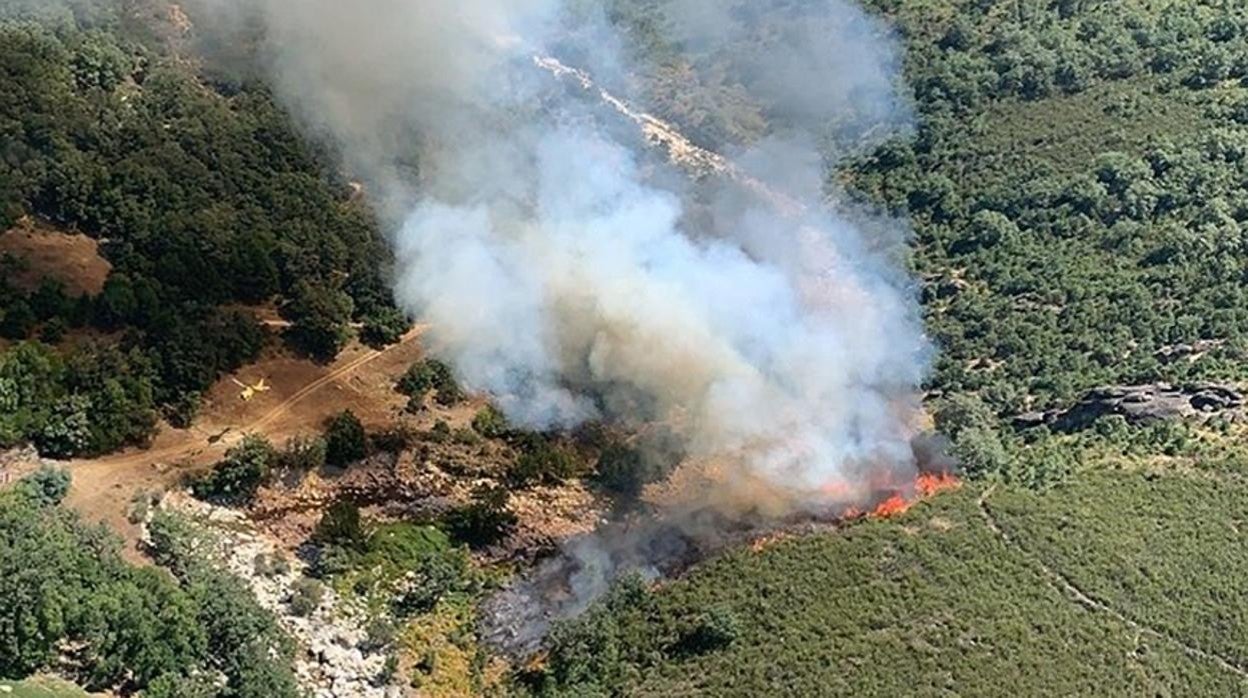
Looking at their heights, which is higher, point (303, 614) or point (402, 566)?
point (402, 566)

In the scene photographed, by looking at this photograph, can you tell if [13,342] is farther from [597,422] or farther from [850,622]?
[850,622]

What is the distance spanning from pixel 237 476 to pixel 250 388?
6104 mm

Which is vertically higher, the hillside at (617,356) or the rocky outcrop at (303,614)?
the hillside at (617,356)

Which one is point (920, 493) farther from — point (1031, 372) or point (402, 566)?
point (402, 566)

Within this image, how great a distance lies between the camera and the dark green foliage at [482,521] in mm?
55844

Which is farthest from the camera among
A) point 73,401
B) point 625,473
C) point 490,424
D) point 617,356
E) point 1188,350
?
point 1188,350

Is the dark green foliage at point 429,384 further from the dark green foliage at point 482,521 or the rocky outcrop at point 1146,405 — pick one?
the rocky outcrop at point 1146,405

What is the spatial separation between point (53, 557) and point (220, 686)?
6627 mm

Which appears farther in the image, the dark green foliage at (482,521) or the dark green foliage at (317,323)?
the dark green foliage at (317,323)

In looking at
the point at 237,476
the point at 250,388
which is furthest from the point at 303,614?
the point at 250,388

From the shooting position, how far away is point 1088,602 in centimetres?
5000

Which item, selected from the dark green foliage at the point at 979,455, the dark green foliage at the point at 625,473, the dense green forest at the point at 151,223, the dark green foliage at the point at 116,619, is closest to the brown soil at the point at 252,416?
the dense green forest at the point at 151,223

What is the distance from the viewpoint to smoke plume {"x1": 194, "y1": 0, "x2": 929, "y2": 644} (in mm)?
59406

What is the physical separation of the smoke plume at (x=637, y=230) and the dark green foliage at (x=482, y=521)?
3.11m
